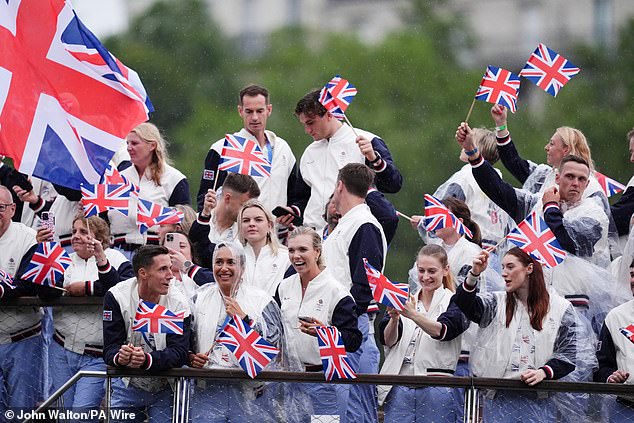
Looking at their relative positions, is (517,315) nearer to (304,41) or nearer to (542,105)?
(542,105)

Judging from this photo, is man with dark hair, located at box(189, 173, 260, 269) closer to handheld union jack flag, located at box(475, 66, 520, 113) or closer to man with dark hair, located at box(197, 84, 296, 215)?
man with dark hair, located at box(197, 84, 296, 215)

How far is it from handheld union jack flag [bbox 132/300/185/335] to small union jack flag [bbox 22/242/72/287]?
1.28 m

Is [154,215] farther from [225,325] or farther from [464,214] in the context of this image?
[464,214]

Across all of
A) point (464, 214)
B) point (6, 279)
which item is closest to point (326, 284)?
point (464, 214)

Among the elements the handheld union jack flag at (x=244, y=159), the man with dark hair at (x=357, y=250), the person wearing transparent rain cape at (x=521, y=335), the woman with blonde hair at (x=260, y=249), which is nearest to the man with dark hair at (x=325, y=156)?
the handheld union jack flag at (x=244, y=159)

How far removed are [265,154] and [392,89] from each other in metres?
31.0

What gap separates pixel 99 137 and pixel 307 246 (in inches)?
62.2

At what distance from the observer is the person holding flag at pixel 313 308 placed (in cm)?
1035

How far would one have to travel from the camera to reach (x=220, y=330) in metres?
10.5

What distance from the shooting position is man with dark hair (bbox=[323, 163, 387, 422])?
10727mm

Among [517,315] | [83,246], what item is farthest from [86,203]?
[517,315]

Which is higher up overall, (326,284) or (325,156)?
(325,156)

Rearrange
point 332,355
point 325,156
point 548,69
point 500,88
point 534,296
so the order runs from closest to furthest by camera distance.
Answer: point 332,355
point 534,296
point 500,88
point 325,156
point 548,69

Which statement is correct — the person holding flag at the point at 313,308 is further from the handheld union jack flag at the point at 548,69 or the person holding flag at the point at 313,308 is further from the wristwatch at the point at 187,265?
the handheld union jack flag at the point at 548,69
